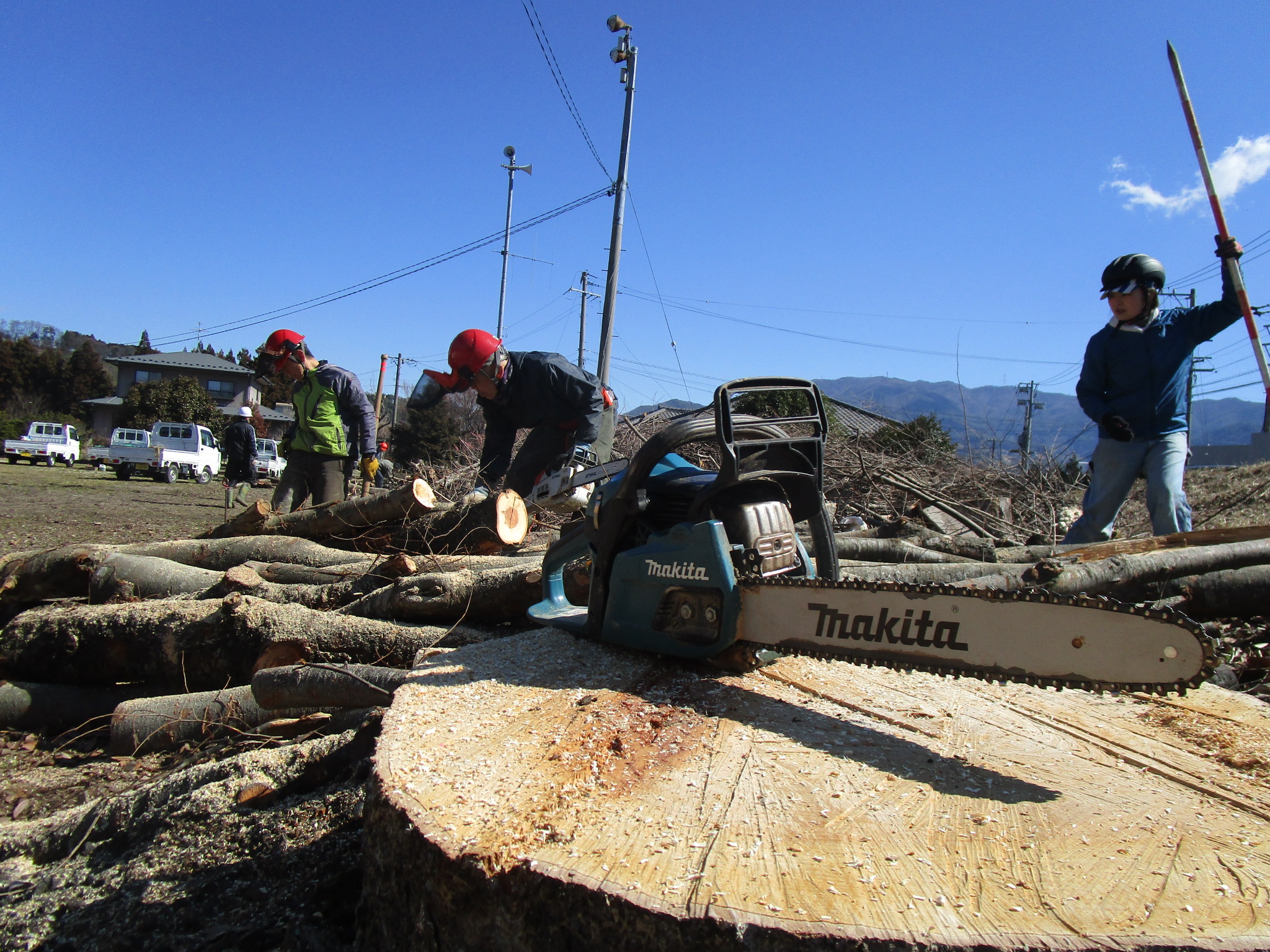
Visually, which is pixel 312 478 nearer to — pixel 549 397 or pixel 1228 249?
pixel 549 397

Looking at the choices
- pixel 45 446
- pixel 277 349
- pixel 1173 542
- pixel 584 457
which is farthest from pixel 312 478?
pixel 45 446

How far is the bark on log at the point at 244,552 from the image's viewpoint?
452 centimetres

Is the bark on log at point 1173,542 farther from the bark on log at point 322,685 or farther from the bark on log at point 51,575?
the bark on log at point 51,575

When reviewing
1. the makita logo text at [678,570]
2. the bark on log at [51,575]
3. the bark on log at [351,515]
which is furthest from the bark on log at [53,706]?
the makita logo text at [678,570]

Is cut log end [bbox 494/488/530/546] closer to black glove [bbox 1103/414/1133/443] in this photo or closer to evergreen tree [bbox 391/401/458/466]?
black glove [bbox 1103/414/1133/443]

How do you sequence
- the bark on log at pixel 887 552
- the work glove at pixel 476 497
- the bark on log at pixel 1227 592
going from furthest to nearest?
the work glove at pixel 476 497 < the bark on log at pixel 887 552 < the bark on log at pixel 1227 592

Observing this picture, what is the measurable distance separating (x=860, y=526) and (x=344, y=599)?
3.51 meters

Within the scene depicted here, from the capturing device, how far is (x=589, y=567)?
122 inches

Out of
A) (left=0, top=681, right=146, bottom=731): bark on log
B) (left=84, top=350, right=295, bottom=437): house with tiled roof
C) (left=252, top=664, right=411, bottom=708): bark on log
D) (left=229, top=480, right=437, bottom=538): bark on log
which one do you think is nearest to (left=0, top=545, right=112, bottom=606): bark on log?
(left=0, top=681, right=146, bottom=731): bark on log

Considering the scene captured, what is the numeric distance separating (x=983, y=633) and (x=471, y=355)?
146 inches

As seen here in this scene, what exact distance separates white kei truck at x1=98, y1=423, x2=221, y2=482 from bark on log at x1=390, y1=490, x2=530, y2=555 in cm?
2115

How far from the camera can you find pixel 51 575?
4203 mm

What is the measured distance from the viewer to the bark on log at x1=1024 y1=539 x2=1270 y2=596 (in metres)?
2.88

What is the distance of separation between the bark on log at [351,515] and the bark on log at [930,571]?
9.75ft
